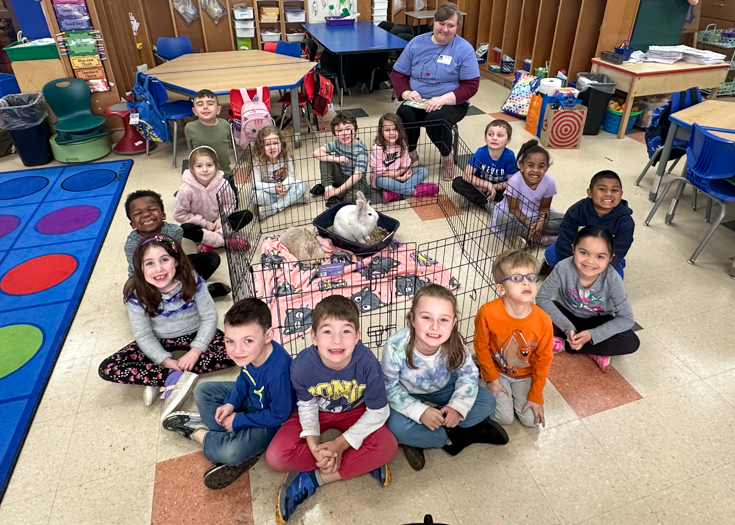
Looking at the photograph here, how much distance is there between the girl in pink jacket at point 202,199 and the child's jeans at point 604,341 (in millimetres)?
2069

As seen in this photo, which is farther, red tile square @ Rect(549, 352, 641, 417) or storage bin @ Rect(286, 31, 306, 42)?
storage bin @ Rect(286, 31, 306, 42)

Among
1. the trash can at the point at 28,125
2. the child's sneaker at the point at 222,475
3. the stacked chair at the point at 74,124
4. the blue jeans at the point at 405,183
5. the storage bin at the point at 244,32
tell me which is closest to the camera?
the child's sneaker at the point at 222,475

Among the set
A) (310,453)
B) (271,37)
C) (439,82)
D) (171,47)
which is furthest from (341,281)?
(271,37)

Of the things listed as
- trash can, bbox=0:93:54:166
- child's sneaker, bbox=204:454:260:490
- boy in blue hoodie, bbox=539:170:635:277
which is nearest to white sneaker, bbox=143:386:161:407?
child's sneaker, bbox=204:454:260:490

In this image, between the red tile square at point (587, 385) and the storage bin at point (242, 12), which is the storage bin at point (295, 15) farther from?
the red tile square at point (587, 385)

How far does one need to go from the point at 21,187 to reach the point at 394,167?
122 inches

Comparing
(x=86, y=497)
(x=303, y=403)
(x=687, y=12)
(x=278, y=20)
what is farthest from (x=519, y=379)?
(x=278, y=20)

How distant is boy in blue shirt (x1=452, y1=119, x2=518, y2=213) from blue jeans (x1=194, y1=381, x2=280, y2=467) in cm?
233

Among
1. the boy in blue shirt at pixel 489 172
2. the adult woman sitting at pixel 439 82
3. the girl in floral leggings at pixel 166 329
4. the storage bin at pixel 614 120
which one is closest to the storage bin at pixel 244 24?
the adult woman sitting at pixel 439 82

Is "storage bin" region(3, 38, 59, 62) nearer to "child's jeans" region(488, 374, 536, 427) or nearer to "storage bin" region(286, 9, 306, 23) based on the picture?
"storage bin" region(286, 9, 306, 23)

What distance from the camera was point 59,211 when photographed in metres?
3.59

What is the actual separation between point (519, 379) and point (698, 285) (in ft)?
5.14

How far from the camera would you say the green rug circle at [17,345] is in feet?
7.52

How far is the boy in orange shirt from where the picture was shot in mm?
1880
